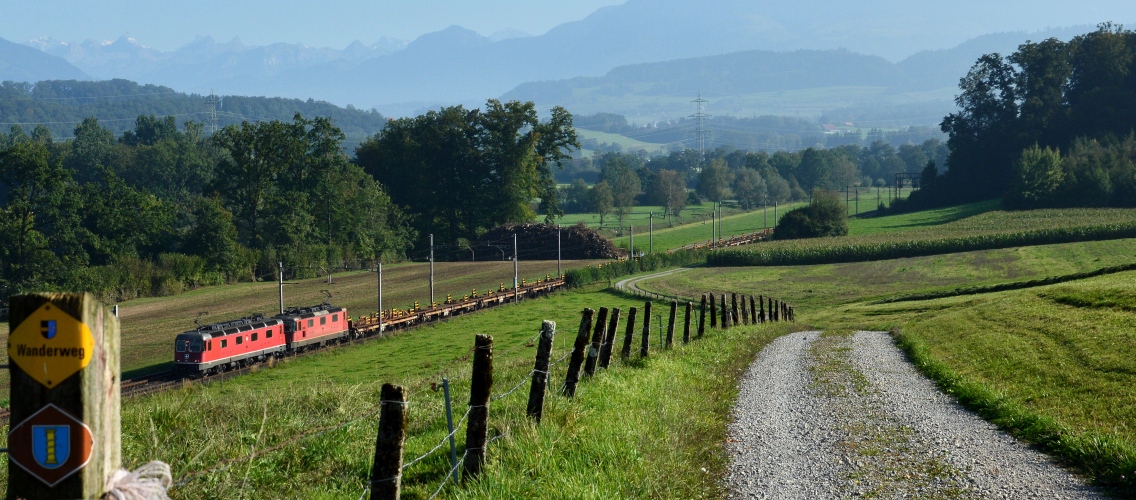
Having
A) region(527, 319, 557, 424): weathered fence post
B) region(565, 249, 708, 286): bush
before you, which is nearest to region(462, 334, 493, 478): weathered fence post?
region(527, 319, 557, 424): weathered fence post

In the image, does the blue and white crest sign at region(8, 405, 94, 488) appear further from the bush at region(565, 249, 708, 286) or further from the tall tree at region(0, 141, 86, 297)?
the bush at region(565, 249, 708, 286)

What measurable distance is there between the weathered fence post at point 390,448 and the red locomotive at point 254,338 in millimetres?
36778

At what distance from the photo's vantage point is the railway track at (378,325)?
36188 mm

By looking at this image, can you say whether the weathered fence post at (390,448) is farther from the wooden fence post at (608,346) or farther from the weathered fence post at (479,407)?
the wooden fence post at (608,346)

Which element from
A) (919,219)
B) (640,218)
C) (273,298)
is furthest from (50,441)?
(640,218)

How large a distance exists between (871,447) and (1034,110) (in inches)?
5987

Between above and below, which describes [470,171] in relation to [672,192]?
above

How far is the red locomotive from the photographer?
132ft

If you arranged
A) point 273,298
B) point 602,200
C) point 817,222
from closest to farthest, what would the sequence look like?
point 273,298, point 817,222, point 602,200

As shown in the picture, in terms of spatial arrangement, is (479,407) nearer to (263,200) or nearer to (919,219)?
(263,200)

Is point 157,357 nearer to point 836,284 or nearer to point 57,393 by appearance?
point 57,393

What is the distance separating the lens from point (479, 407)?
8.27 m

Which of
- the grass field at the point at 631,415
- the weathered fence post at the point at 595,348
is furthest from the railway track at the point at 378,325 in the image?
the weathered fence post at the point at 595,348

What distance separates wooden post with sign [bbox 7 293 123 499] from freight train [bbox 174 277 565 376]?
39.3m
